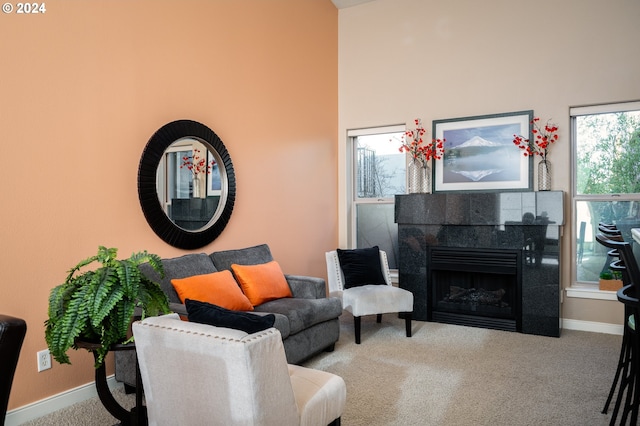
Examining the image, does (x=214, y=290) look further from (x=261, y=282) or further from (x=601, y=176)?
(x=601, y=176)

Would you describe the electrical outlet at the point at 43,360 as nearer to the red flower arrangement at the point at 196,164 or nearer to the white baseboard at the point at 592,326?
the red flower arrangement at the point at 196,164

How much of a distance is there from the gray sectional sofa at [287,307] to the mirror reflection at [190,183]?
14.5 inches

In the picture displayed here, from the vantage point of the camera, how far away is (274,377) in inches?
68.4

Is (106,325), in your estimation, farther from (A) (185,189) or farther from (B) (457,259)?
(B) (457,259)

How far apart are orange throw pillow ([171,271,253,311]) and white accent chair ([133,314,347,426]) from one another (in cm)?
113

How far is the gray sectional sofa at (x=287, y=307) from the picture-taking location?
10.3 ft

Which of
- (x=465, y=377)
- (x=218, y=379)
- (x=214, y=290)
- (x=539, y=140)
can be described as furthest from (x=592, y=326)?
(x=218, y=379)

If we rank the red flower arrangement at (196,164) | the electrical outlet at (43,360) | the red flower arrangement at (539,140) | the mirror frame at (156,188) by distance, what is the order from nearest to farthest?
the electrical outlet at (43,360) → the mirror frame at (156,188) → the red flower arrangement at (196,164) → the red flower arrangement at (539,140)

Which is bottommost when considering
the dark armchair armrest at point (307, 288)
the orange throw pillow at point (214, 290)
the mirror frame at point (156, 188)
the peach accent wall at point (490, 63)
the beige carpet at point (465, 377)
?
the beige carpet at point (465, 377)

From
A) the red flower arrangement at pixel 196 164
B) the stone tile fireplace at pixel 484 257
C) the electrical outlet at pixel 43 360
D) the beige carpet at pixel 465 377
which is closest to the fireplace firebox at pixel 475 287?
the stone tile fireplace at pixel 484 257

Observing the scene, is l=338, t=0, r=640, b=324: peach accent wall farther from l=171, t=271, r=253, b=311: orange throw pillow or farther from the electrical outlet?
the electrical outlet

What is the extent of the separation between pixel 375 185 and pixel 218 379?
4.39 m

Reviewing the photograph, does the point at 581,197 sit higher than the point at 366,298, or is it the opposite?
the point at 581,197

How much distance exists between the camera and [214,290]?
10.7 ft
